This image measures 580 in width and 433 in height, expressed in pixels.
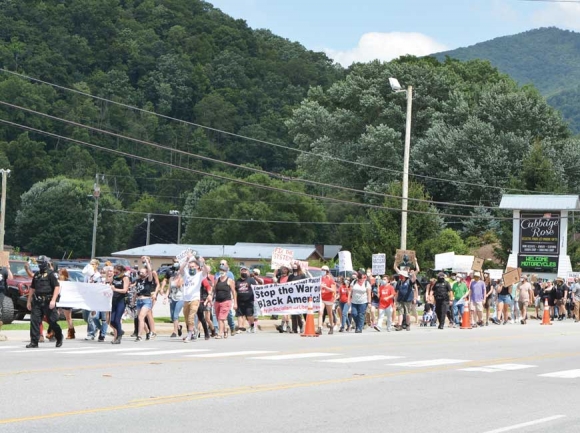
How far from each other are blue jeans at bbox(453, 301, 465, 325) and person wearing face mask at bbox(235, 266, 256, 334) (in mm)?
9694

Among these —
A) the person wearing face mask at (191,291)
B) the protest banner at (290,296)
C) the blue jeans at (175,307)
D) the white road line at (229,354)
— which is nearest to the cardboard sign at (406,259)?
the protest banner at (290,296)

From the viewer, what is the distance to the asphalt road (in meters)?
11.4

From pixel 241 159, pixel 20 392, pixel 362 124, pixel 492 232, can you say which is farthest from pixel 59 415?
pixel 241 159

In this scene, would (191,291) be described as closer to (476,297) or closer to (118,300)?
(118,300)

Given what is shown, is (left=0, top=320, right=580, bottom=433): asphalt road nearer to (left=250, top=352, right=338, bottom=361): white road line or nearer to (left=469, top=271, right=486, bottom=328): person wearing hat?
(left=250, top=352, right=338, bottom=361): white road line

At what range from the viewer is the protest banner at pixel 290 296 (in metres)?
28.7

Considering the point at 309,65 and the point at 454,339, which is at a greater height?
the point at 309,65

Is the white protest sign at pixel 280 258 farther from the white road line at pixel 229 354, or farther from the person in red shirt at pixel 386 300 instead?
→ the white road line at pixel 229 354

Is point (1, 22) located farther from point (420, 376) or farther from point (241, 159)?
point (420, 376)

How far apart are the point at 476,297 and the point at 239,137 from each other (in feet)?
396

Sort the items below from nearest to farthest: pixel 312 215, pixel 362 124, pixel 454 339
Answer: pixel 454 339 → pixel 362 124 → pixel 312 215

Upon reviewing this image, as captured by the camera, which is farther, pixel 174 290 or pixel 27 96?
pixel 27 96

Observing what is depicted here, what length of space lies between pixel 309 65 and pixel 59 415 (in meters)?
164

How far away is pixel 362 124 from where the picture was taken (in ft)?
256
